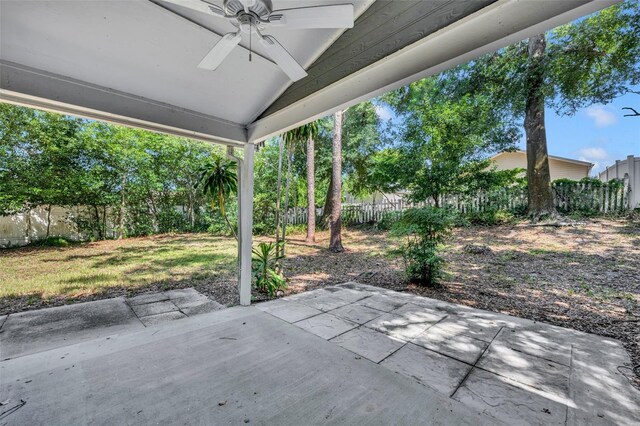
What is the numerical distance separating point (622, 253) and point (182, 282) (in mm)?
7571

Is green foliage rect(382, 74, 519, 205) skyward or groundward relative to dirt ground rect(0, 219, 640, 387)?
skyward

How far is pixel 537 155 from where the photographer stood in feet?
23.1

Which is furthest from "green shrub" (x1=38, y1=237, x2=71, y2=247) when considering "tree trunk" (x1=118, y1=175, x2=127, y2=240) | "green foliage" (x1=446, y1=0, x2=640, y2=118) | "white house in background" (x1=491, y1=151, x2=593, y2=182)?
"white house in background" (x1=491, y1=151, x2=593, y2=182)

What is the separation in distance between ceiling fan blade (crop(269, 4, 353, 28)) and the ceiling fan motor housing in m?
0.04

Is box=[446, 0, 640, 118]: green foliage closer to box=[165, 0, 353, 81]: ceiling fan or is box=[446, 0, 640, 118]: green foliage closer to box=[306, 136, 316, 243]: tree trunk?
box=[306, 136, 316, 243]: tree trunk

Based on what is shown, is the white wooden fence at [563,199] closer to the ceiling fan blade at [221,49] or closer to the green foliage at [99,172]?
the ceiling fan blade at [221,49]

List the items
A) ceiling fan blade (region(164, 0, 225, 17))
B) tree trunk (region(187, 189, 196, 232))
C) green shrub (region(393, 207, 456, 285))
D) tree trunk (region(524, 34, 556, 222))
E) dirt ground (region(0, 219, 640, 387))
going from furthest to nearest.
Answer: tree trunk (region(187, 189, 196, 232)), tree trunk (region(524, 34, 556, 222)), green shrub (region(393, 207, 456, 285)), dirt ground (region(0, 219, 640, 387)), ceiling fan blade (region(164, 0, 225, 17))

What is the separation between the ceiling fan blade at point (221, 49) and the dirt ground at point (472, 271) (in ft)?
9.27

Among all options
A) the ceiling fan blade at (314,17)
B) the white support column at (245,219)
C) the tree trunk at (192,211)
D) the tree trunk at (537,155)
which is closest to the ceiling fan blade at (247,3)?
the ceiling fan blade at (314,17)

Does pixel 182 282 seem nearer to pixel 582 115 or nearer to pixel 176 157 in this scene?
pixel 176 157

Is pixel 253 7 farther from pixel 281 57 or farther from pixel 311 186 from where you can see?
pixel 311 186

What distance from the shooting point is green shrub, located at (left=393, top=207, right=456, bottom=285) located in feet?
12.3

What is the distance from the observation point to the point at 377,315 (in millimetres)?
2990

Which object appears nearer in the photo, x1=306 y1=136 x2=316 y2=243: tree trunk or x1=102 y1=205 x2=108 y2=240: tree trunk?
x1=306 y1=136 x2=316 y2=243: tree trunk
